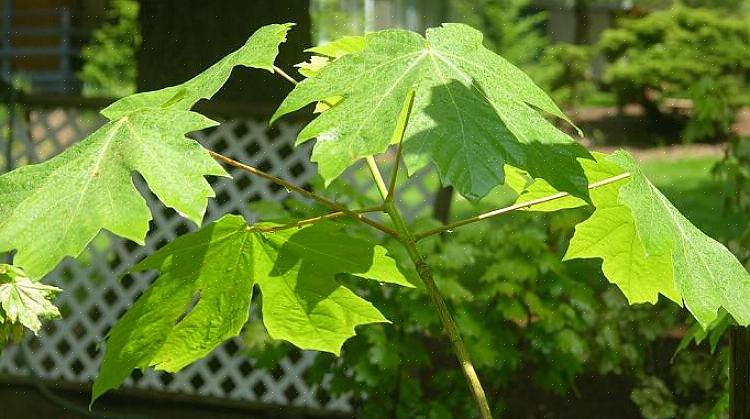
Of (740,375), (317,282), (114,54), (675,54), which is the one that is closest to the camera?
(317,282)

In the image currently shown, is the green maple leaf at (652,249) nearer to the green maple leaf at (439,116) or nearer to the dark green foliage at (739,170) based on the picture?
the green maple leaf at (439,116)

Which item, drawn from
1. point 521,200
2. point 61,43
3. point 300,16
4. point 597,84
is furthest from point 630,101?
point 521,200

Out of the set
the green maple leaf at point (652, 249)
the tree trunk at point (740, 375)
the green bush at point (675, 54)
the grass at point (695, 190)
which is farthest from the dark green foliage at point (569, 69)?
the green maple leaf at point (652, 249)

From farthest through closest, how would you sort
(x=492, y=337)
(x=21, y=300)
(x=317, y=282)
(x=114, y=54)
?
(x=114, y=54) → (x=492, y=337) → (x=317, y=282) → (x=21, y=300)

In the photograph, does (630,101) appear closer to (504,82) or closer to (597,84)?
(597,84)

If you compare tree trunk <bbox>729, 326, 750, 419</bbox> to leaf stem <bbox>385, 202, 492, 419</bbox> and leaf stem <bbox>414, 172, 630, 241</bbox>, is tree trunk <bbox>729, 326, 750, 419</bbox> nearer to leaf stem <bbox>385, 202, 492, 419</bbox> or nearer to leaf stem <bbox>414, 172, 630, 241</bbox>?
leaf stem <bbox>414, 172, 630, 241</bbox>

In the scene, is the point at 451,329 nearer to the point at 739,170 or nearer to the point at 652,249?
the point at 652,249

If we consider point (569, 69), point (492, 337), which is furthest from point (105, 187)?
point (569, 69)
